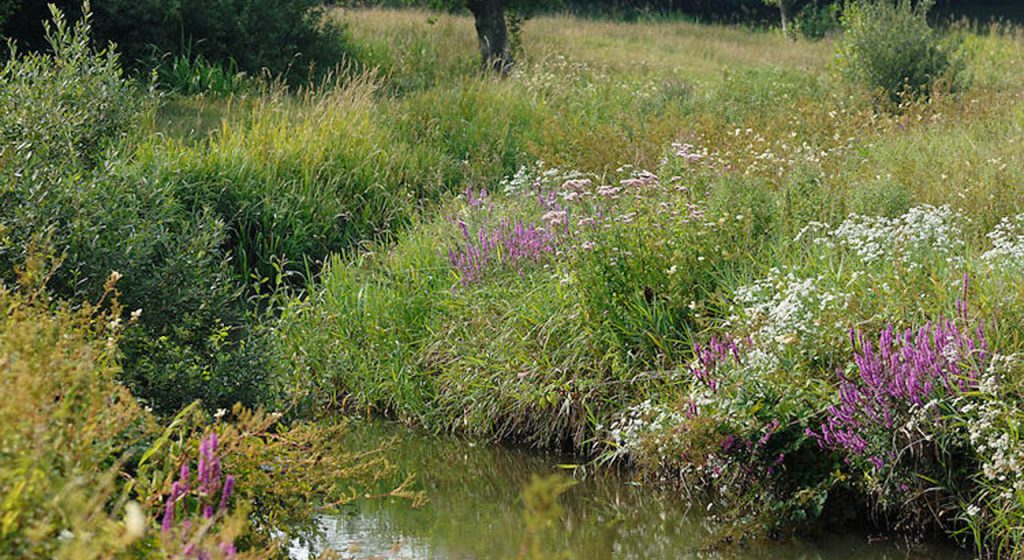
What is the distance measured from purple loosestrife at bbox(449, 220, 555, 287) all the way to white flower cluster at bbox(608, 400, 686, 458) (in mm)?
1611

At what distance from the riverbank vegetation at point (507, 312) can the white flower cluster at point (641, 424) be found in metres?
0.02

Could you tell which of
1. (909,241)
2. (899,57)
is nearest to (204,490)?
(909,241)

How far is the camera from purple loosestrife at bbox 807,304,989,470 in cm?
492

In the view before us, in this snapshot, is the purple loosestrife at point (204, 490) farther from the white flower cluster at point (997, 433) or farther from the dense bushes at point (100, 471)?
the white flower cluster at point (997, 433)

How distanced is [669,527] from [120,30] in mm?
11008

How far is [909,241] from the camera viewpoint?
5.94 m

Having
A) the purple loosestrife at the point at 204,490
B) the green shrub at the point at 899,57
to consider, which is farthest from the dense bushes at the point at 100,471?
the green shrub at the point at 899,57

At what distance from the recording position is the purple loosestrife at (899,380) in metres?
4.92

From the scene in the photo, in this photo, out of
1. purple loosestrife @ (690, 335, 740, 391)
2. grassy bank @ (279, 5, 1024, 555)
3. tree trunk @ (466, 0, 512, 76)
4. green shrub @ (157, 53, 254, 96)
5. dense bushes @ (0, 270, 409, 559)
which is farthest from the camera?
tree trunk @ (466, 0, 512, 76)

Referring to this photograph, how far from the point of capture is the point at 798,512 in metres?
5.11

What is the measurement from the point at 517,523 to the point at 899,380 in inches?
77.1

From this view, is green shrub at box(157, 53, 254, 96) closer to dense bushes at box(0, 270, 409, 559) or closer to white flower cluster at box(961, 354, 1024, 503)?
dense bushes at box(0, 270, 409, 559)

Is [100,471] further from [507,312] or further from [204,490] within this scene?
[507,312]

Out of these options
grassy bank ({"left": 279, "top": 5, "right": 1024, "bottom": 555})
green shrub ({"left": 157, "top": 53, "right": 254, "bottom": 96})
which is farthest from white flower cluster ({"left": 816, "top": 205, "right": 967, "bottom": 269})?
green shrub ({"left": 157, "top": 53, "right": 254, "bottom": 96})
